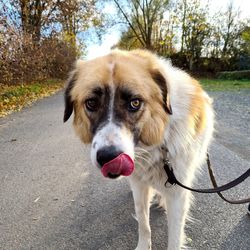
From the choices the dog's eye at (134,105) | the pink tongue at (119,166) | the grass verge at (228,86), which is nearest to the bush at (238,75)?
the grass verge at (228,86)

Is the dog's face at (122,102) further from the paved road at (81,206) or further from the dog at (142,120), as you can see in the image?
the paved road at (81,206)

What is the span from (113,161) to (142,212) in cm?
110

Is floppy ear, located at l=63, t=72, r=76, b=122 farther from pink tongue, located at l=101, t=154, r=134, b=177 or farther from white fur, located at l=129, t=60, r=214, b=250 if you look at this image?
pink tongue, located at l=101, t=154, r=134, b=177

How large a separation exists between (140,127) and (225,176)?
92.1 inches

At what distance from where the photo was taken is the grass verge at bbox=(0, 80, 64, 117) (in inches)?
370

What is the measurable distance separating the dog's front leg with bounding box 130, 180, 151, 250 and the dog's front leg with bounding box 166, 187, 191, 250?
219 millimetres

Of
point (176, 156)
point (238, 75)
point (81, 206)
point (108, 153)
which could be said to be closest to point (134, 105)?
point (108, 153)

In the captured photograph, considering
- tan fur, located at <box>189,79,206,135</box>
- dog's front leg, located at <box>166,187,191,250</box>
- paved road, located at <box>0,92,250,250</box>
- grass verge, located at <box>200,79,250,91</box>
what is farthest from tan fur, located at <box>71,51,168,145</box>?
grass verge, located at <box>200,79,250,91</box>

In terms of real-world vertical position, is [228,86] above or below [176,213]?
below

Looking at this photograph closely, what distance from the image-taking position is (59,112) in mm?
8953

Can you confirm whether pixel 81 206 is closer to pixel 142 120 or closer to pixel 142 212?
pixel 142 212

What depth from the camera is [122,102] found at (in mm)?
2105

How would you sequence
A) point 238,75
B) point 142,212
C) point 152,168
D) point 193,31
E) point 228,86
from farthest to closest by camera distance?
point 193,31, point 238,75, point 228,86, point 142,212, point 152,168

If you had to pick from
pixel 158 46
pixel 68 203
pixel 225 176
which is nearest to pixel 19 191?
pixel 68 203
